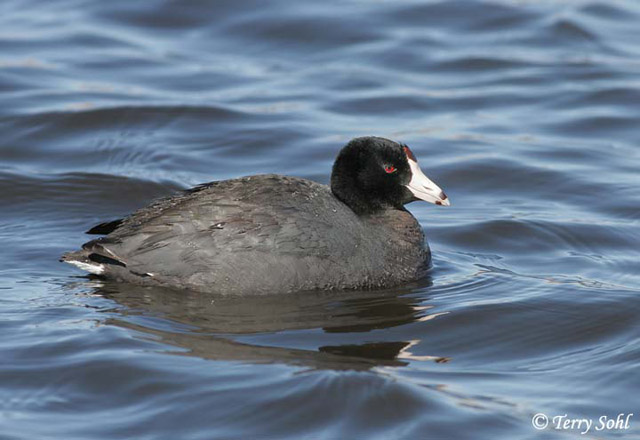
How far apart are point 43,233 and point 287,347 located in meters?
3.56

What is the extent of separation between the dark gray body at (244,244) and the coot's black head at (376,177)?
36cm

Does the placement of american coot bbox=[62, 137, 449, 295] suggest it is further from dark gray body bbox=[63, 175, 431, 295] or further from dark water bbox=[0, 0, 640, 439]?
dark water bbox=[0, 0, 640, 439]

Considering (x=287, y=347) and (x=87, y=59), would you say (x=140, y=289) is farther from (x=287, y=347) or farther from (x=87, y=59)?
(x=87, y=59)

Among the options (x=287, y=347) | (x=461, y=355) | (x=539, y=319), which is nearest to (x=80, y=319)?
(x=287, y=347)

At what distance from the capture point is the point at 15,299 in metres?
8.82

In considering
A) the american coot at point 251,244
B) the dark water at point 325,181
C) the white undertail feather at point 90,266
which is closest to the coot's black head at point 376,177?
the american coot at point 251,244

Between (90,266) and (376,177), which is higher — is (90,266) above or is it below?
below

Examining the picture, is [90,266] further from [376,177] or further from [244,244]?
[376,177]

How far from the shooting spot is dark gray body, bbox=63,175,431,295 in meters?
8.75

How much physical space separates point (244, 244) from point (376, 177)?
4.64 ft

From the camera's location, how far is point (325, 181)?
12328 mm

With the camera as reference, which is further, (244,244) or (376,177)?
(376,177)

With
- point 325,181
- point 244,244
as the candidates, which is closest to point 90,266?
point 244,244

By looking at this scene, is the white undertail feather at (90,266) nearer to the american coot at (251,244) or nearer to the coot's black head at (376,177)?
the american coot at (251,244)
